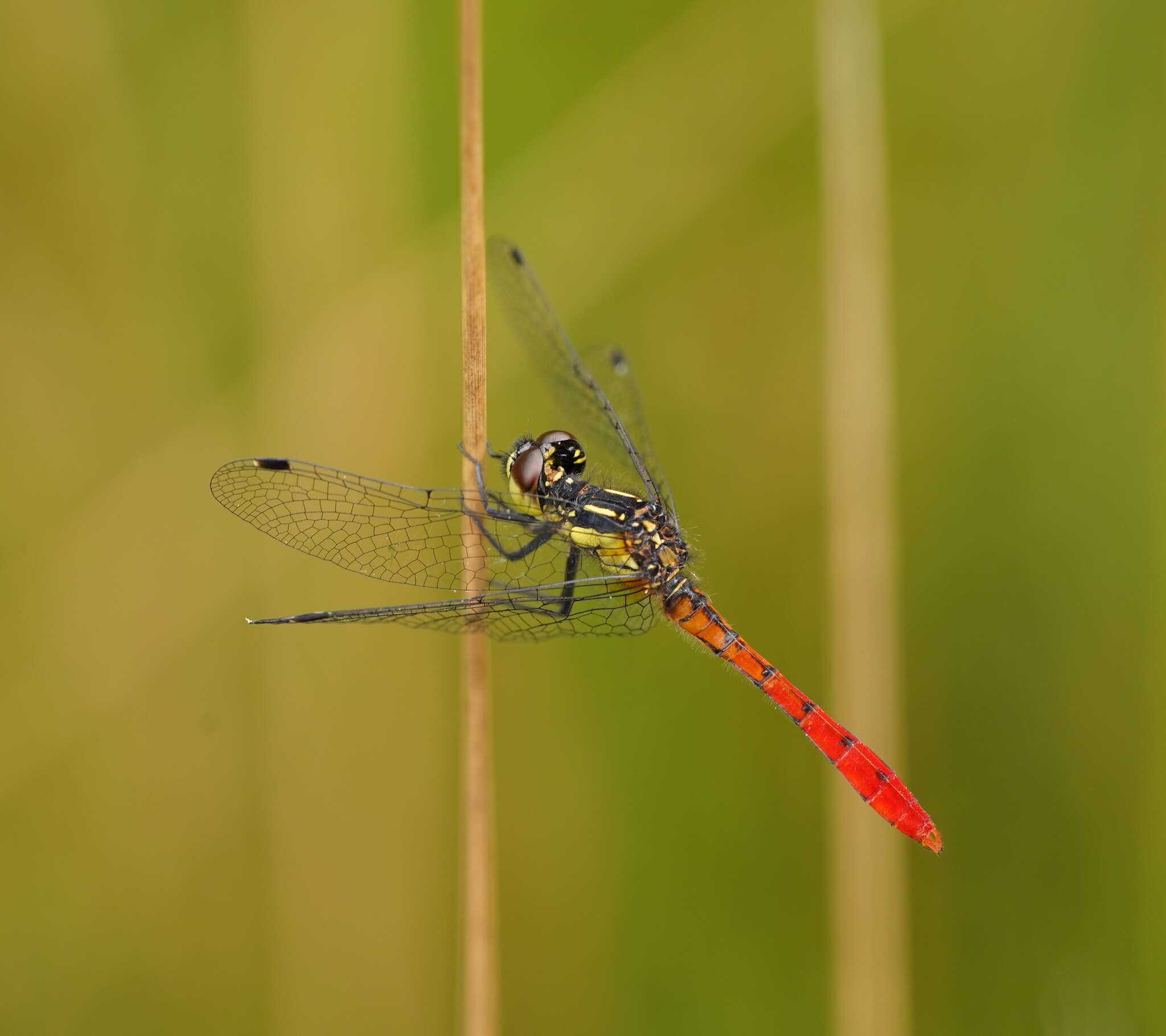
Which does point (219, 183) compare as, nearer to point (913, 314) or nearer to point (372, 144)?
point (372, 144)

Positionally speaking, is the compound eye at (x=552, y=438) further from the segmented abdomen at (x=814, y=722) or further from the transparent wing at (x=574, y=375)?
the segmented abdomen at (x=814, y=722)

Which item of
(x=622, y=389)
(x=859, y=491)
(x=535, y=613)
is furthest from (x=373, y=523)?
(x=859, y=491)

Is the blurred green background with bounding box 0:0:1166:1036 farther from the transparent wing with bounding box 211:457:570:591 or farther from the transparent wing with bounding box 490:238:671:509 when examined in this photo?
the transparent wing with bounding box 211:457:570:591

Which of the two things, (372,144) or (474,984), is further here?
(372,144)

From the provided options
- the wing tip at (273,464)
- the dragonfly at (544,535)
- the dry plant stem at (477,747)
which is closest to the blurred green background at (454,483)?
the dragonfly at (544,535)

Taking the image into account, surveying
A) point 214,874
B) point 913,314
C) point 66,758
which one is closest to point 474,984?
point 214,874

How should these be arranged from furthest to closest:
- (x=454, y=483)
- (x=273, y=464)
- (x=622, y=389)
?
1. (x=454, y=483)
2. (x=622, y=389)
3. (x=273, y=464)

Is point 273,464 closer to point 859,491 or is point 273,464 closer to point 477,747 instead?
point 477,747
